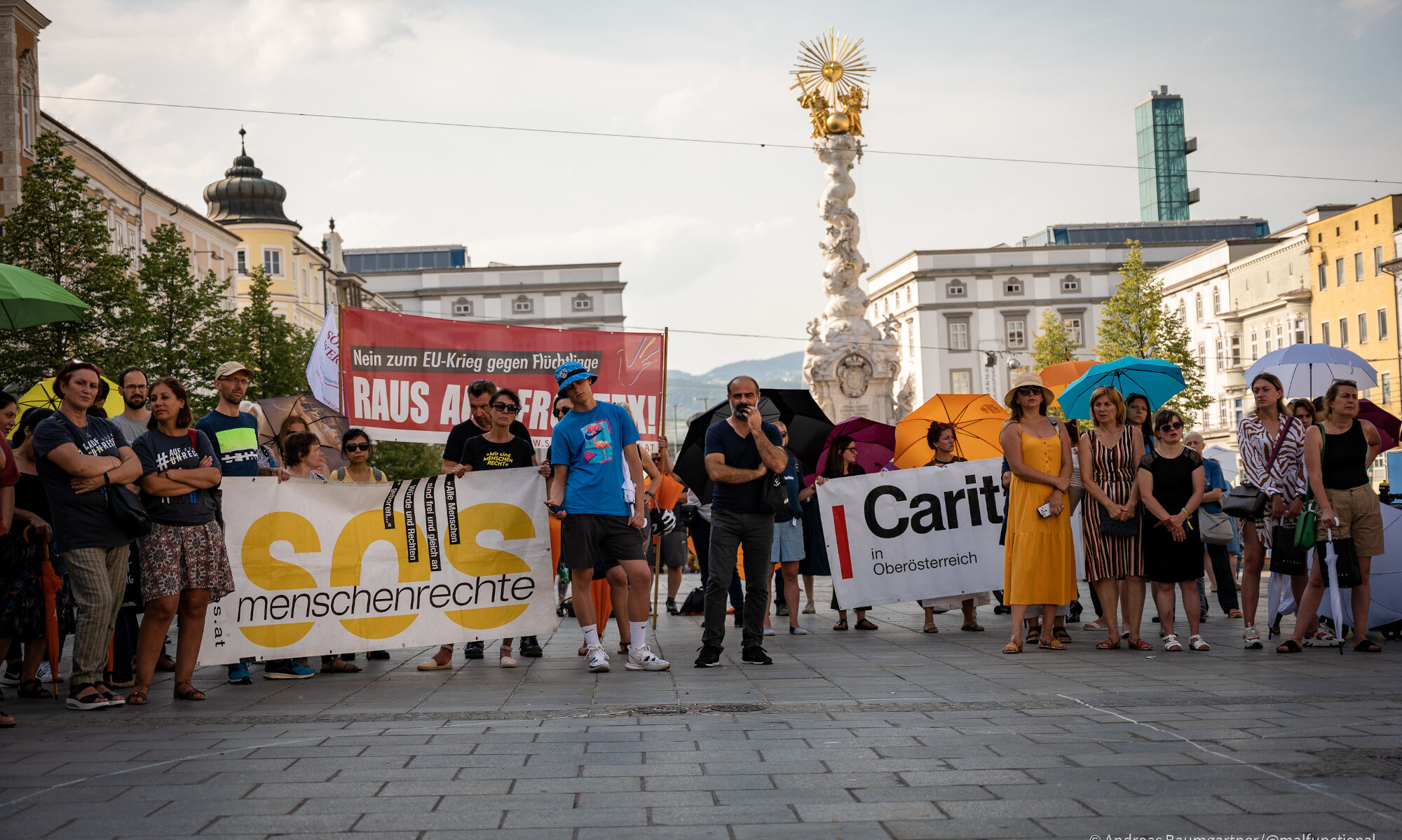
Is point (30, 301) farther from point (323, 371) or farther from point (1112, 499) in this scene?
point (1112, 499)

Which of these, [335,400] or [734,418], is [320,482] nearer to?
[734,418]

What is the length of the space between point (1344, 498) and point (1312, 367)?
4.47 meters

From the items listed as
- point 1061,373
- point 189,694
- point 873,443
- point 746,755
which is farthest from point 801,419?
point 746,755

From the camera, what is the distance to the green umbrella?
9.23 m

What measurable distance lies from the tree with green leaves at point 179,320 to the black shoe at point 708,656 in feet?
80.4

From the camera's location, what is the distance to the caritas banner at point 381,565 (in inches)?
377

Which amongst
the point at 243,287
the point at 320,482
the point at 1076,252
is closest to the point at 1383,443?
the point at 320,482

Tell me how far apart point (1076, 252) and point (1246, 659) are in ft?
335

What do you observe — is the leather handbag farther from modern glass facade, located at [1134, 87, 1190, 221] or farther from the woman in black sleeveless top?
A: modern glass facade, located at [1134, 87, 1190, 221]

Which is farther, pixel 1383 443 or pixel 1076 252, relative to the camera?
pixel 1076 252

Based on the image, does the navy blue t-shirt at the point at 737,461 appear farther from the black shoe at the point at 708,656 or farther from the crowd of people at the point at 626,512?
the black shoe at the point at 708,656

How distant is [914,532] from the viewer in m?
13.1

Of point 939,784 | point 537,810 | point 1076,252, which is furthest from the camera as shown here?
point 1076,252

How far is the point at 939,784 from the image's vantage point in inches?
206
